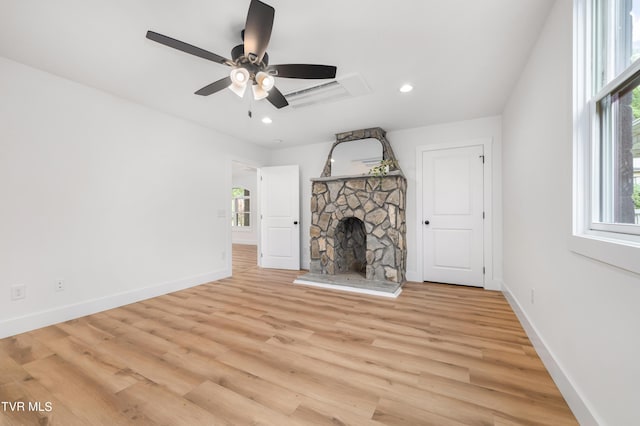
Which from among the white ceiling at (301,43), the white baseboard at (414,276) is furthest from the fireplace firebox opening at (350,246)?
the white ceiling at (301,43)

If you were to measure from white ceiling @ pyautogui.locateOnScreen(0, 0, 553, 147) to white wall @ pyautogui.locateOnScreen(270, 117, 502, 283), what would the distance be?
569 millimetres

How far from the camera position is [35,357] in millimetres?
1863

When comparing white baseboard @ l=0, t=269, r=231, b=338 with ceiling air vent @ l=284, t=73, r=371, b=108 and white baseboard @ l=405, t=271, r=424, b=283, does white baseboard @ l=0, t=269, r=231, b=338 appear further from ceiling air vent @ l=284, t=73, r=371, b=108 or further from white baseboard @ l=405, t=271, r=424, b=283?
white baseboard @ l=405, t=271, r=424, b=283

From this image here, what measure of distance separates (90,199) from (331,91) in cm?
293

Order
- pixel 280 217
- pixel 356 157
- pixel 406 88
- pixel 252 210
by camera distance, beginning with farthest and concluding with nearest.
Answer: pixel 252 210, pixel 280 217, pixel 356 157, pixel 406 88

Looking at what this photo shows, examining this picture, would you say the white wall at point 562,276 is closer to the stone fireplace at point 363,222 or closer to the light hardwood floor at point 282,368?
the light hardwood floor at point 282,368

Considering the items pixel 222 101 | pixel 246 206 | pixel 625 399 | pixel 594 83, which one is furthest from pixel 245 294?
pixel 246 206

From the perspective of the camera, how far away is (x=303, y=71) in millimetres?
1865

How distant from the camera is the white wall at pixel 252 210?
9.04 meters

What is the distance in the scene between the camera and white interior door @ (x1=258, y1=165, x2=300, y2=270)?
493cm

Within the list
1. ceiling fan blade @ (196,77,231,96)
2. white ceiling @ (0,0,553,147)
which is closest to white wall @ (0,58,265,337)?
white ceiling @ (0,0,553,147)

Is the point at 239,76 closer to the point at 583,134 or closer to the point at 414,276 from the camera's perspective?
the point at 583,134

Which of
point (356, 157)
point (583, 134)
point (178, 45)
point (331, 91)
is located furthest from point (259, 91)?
point (356, 157)

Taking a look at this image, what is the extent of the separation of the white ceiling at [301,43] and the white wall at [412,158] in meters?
0.57
